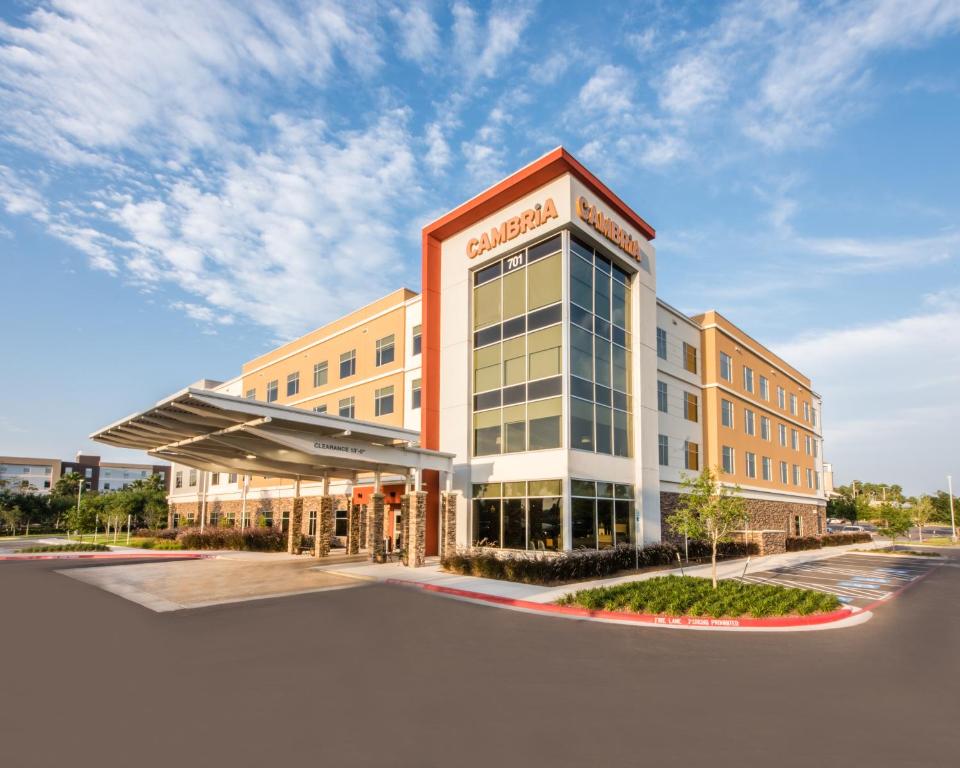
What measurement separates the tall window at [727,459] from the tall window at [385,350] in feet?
70.0

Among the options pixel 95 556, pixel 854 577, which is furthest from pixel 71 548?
pixel 854 577

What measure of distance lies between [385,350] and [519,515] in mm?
15386

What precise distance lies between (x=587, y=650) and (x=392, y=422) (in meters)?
25.1

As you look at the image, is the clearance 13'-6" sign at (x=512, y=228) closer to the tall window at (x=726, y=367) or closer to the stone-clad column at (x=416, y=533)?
the stone-clad column at (x=416, y=533)

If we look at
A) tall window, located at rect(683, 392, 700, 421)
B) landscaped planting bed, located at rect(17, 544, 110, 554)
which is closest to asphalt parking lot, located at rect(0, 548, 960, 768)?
tall window, located at rect(683, 392, 700, 421)

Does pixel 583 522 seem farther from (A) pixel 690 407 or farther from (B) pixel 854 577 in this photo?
(A) pixel 690 407

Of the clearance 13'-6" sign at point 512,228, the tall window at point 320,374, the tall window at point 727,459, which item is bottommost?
the tall window at point 727,459

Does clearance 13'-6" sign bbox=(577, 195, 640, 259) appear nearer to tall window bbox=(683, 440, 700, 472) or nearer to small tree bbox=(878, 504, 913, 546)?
tall window bbox=(683, 440, 700, 472)

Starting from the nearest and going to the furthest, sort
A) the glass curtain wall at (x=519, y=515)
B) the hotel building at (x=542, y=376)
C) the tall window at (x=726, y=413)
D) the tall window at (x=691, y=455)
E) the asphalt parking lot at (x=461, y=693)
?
the asphalt parking lot at (x=461, y=693) → the glass curtain wall at (x=519, y=515) → the hotel building at (x=542, y=376) → the tall window at (x=691, y=455) → the tall window at (x=726, y=413)

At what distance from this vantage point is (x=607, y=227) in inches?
1095

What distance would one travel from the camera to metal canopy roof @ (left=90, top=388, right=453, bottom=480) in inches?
844

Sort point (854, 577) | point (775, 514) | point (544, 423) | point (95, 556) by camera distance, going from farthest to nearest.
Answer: point (775, 514)
point (95, 556)
point (854, 577)
point (544, 423)

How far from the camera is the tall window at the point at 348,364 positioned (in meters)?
40.1

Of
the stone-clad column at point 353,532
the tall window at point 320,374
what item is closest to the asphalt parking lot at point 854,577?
the stone-clad column at point 353,532
